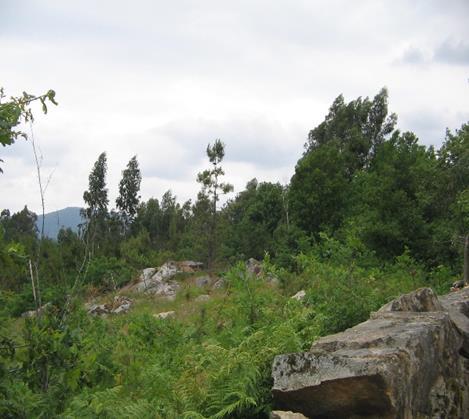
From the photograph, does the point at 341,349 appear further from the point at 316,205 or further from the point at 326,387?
the point at 316,205

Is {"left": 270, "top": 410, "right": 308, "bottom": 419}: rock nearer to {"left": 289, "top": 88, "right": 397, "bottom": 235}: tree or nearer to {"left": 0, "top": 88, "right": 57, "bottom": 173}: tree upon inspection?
{"left": 0, "top": 88, "right": 57, "bottom": 173}: tree

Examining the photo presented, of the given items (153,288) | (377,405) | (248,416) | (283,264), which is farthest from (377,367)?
(153,288)

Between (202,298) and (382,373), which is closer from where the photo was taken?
(382,373)

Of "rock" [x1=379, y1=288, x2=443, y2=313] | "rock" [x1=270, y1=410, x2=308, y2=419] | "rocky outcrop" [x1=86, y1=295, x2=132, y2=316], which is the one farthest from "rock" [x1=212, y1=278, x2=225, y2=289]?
"rock" [x1=270, y1=410, x2=308, y2=419]

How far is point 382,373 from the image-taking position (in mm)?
4590

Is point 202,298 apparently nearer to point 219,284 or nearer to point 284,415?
point 219,284

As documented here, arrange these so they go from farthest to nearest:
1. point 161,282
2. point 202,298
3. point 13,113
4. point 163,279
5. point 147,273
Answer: point 147,273 → point 163,279 → point 161,282 → point 202,298 → point 13,113

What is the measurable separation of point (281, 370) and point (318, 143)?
50522mm

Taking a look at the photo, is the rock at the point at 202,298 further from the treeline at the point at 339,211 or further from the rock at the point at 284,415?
the rock at the point at 284,415

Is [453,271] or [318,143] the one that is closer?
[453,271]

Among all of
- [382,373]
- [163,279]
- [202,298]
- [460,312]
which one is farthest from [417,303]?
[163,279]

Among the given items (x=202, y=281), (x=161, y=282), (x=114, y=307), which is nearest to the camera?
(x=114, y=307)

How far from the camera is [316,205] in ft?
106

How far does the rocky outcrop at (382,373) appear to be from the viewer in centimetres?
463
